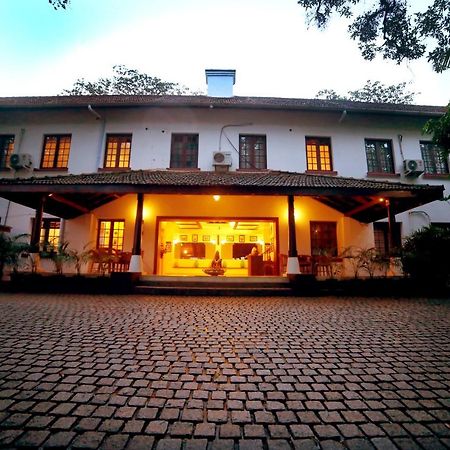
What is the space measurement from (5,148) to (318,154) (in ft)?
46.8

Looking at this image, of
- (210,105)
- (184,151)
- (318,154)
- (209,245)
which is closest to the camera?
(210,105)

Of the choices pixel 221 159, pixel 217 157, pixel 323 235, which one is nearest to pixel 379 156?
pixel 323 235

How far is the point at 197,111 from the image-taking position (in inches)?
452

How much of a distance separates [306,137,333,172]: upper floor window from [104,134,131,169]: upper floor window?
816 cm

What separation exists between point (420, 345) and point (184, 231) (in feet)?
50.6

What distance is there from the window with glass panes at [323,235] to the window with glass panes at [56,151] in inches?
441

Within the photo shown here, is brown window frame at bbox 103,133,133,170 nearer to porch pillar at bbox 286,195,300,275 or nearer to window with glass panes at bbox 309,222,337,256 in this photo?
porch pillar at bbox 286,195,300,275

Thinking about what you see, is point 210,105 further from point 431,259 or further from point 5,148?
point 431,259

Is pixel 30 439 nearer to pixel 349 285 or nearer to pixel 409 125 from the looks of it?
pixel 349 285

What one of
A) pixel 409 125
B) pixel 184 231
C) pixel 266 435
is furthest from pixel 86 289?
pixel 409 125

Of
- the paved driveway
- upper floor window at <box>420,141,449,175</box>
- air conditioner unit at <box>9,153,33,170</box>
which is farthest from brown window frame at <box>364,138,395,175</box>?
air conditioner unit at <box>9,153,33,170</box>

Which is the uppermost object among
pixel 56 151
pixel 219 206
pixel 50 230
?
pixel 56 151

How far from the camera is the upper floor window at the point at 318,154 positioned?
37.7 feet

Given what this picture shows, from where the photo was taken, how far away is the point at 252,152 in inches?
454
